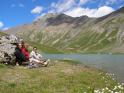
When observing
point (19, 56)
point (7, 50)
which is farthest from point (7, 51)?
point (19, 56)

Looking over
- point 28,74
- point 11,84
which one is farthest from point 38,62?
point 11,84

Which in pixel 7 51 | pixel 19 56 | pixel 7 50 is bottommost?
pixel 19 56

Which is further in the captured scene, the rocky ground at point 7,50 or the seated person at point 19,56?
the seated person at point 19,56

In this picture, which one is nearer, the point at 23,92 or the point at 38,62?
the point at 23,92

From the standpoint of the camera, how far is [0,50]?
42594mm

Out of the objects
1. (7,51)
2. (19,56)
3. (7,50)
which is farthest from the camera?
(19,56)

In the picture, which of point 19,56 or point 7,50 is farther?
point 19,56

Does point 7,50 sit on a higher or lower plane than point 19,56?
higher

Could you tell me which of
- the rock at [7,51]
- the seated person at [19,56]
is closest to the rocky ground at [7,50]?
the rock at [7,51]

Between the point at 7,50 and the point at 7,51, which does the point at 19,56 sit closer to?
the point at 7,50

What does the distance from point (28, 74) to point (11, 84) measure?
737cm

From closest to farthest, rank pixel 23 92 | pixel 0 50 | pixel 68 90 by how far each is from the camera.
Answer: pixel 23 92 → pixel 68 90 → pixel 0 50

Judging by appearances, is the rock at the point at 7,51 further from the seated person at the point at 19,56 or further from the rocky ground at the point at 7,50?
the seated person at the point at 19,56

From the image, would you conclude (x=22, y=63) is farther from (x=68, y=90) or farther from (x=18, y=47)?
(x=68, y=90)
